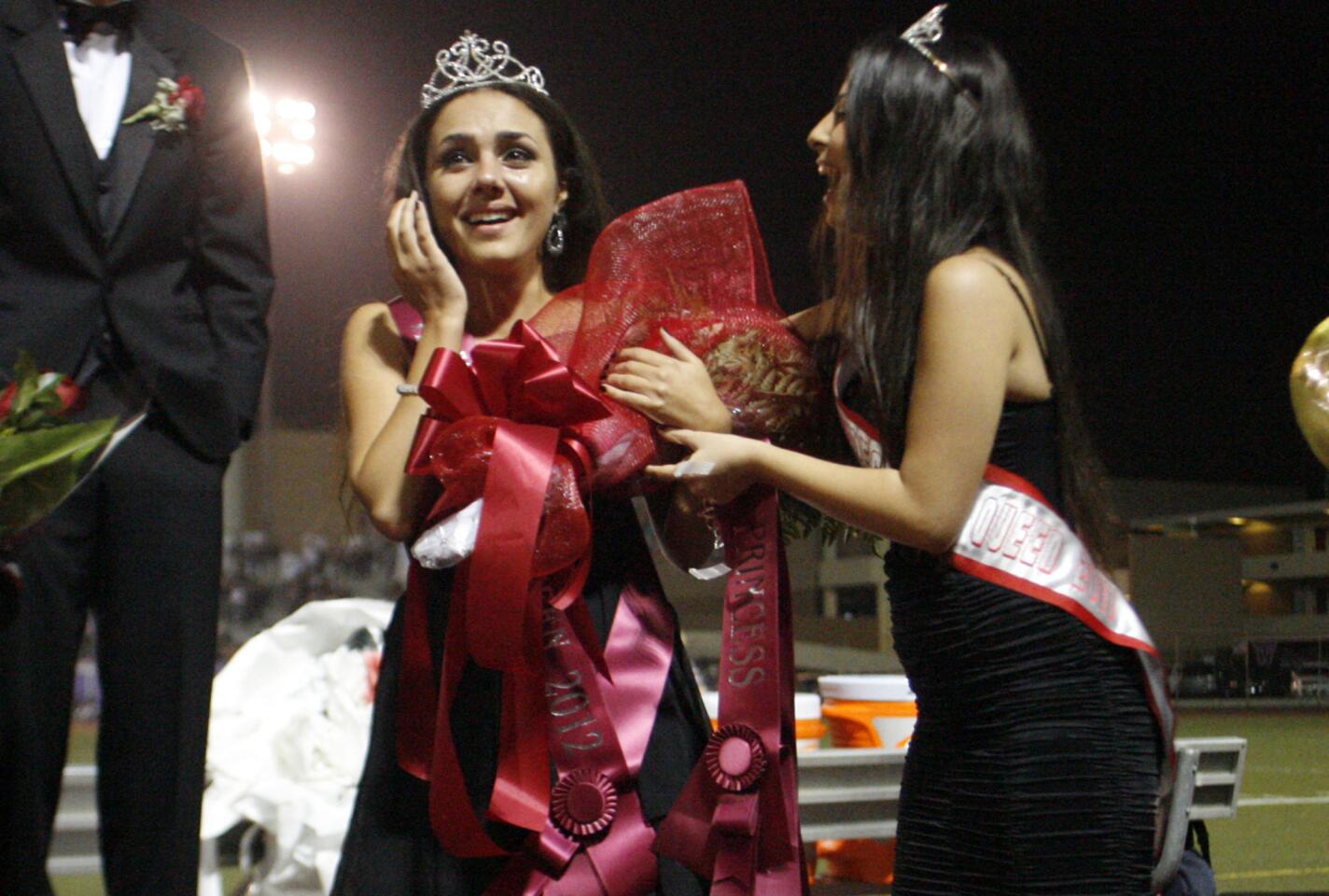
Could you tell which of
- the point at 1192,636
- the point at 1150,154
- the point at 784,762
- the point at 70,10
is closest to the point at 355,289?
the point at 1150,154

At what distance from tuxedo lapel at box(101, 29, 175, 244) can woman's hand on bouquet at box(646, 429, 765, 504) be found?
2.13 feet

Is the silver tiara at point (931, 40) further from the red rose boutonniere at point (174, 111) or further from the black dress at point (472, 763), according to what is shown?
the red rose boutonniere at point (174, 111)

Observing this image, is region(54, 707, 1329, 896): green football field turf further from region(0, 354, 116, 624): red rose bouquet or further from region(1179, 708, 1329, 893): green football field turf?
region(0, 354, 116, 624): red rose bouquet

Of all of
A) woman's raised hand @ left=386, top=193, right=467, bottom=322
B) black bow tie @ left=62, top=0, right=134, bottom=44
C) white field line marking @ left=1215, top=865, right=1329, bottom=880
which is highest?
black bow tie @ left=62, top=0, right=134, bottom=44

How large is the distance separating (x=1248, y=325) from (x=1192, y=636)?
5.37 feet

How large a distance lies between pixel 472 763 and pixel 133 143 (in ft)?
2.48

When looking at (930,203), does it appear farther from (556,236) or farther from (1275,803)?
(1275,803)

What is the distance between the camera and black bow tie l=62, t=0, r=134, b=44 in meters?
1.47

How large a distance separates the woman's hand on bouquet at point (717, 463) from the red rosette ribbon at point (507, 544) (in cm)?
9

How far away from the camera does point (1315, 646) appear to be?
138 inches

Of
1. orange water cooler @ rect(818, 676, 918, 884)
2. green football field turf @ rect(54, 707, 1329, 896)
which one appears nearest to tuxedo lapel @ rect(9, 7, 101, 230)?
orange water cooler @ rect(818, 676, 918, 884)

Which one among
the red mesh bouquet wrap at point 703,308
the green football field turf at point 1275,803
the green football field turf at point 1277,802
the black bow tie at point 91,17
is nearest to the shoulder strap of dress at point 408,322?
the red mesh bouquet wrap at point 703,308

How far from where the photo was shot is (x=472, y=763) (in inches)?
51.2

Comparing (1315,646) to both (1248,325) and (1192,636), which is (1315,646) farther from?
(1248,325)
